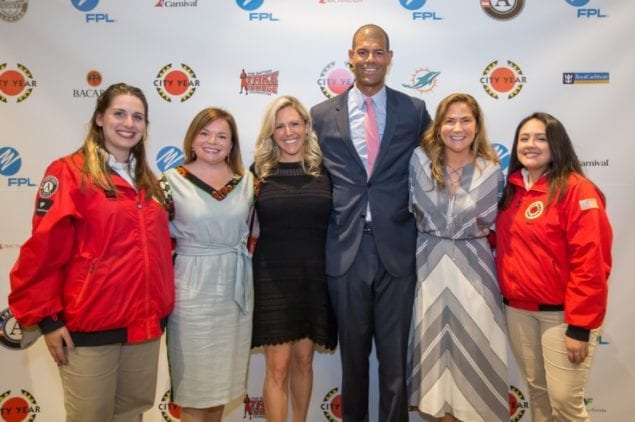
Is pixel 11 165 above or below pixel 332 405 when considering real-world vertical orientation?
above

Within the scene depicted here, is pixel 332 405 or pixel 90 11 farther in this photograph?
pixel 332 405

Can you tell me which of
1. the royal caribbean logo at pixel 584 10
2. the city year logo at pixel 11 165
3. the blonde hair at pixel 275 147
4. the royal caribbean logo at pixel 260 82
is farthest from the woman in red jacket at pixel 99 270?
the royal caribbean logo at pixel 584 10

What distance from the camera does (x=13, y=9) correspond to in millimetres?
2791

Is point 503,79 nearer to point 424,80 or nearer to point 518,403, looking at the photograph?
point 424,80

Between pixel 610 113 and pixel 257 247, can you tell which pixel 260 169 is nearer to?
pixel 257 247

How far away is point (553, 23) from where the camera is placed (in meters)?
2.73

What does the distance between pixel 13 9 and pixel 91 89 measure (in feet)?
2.28

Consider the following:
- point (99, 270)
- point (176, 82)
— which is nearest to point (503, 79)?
point (176, 82)

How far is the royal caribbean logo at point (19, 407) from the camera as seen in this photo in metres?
2.88

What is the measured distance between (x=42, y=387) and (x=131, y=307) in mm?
1778

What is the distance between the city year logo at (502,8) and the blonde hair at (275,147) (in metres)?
1.41

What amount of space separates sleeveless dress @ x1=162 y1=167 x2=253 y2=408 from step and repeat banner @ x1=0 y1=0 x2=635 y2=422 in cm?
95

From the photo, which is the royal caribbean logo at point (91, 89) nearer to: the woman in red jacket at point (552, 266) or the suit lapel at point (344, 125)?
the suit lapel at point (344, 125)

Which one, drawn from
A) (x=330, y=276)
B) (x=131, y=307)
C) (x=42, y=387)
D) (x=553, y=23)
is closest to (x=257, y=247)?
(x=330, y=276)
